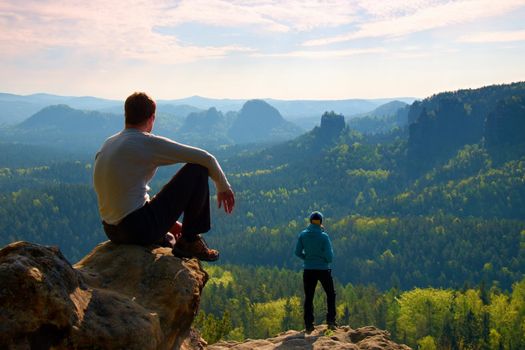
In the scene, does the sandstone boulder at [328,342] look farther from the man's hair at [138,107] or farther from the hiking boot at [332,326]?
the man's hair at [138,107]

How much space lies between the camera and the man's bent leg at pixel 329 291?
15641 millimetres

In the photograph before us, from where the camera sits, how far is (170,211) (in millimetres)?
10094

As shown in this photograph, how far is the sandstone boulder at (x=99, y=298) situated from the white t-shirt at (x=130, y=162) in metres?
1.24

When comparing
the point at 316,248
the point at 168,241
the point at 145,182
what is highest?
the point at 145,182

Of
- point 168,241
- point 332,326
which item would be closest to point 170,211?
point 168,241

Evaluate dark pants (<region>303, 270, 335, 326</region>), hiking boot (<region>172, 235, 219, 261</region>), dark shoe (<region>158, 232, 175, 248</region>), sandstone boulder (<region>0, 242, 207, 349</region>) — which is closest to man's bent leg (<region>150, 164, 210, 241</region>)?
hiking boot (<region>172, 235, 219, 261</region>)

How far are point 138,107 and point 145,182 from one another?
153 centimetres

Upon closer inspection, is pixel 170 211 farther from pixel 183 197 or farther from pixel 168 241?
pixel 168 241

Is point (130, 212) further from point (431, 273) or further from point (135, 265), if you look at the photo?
point (431, 273)

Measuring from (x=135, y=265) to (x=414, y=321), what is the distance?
8177 cm

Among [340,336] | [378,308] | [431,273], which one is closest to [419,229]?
[431,273]

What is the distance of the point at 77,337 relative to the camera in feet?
25.0

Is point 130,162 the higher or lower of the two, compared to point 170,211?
higher

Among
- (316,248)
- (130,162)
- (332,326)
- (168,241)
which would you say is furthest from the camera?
(332,326)
